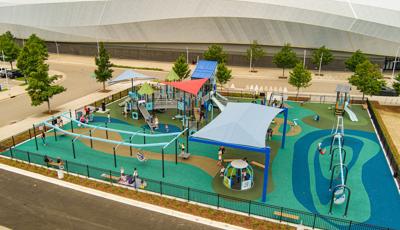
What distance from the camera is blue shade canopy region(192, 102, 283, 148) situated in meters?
19.7

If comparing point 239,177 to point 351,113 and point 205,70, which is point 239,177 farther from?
point 351,113

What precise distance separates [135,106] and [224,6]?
34.0m

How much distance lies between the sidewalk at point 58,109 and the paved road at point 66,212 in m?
10.5

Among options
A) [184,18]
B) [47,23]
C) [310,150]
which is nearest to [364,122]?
[310,150]

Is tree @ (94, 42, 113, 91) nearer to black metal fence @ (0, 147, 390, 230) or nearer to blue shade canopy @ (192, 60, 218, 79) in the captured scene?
blue shade canopy @ (192, 60, 218, 79)

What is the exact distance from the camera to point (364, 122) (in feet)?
107

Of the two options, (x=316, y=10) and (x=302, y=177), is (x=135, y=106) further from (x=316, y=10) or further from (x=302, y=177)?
(x=316, y=10)

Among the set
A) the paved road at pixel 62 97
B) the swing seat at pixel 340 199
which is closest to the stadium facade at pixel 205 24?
the paved road at pixel 62 97

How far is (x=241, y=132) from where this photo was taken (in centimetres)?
2027

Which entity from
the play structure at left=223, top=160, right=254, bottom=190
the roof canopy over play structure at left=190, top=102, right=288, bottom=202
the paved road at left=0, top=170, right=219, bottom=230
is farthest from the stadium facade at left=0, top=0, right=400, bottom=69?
the paved road at left=0, top=170, right=219, bottom=230

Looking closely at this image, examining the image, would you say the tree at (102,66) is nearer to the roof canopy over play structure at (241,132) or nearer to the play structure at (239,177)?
the roof canopy over play structure at (241,132)

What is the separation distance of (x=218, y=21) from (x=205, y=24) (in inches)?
108

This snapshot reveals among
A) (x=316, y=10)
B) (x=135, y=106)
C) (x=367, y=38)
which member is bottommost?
(x=135, y=106)

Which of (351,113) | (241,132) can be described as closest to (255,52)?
(351,113)
